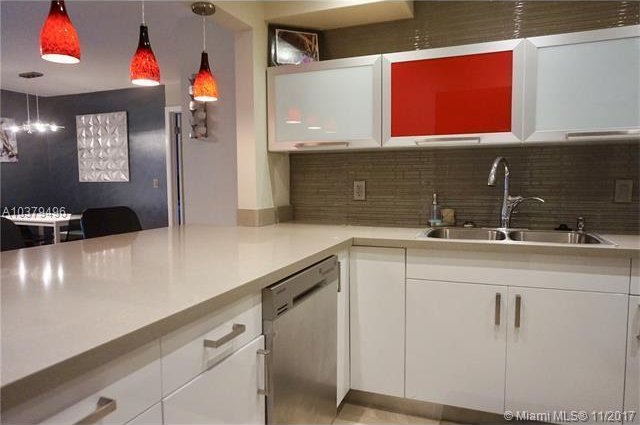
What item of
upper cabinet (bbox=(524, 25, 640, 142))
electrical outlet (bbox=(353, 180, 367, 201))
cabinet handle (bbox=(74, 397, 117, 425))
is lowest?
cabinet handle (bbox=(74, 397, 117, 425))

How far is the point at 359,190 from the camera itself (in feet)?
8.20

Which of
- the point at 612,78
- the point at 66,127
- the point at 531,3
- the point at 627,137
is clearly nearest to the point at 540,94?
the point at 612,78

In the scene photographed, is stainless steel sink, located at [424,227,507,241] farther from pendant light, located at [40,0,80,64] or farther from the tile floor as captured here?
pendant light, located at [40,0,80,64]

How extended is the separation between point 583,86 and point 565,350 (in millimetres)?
1141

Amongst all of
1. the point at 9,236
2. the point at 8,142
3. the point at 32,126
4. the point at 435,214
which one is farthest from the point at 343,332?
the point at 8,142

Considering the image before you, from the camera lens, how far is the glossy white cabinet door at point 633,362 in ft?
5.19

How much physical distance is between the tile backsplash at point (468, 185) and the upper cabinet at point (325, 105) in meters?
0.31

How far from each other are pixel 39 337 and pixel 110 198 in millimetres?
5619

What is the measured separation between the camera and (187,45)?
9.98 ft

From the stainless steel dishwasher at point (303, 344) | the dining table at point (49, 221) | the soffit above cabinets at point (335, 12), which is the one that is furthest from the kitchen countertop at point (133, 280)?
the dining table at point (49, 221)

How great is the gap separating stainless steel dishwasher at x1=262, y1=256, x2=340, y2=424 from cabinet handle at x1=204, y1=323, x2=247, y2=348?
133 mm

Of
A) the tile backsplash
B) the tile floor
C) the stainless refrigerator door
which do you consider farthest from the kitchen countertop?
the tile floor

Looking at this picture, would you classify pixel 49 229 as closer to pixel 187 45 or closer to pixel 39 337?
pixel 187 45

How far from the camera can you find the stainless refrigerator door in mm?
1273
